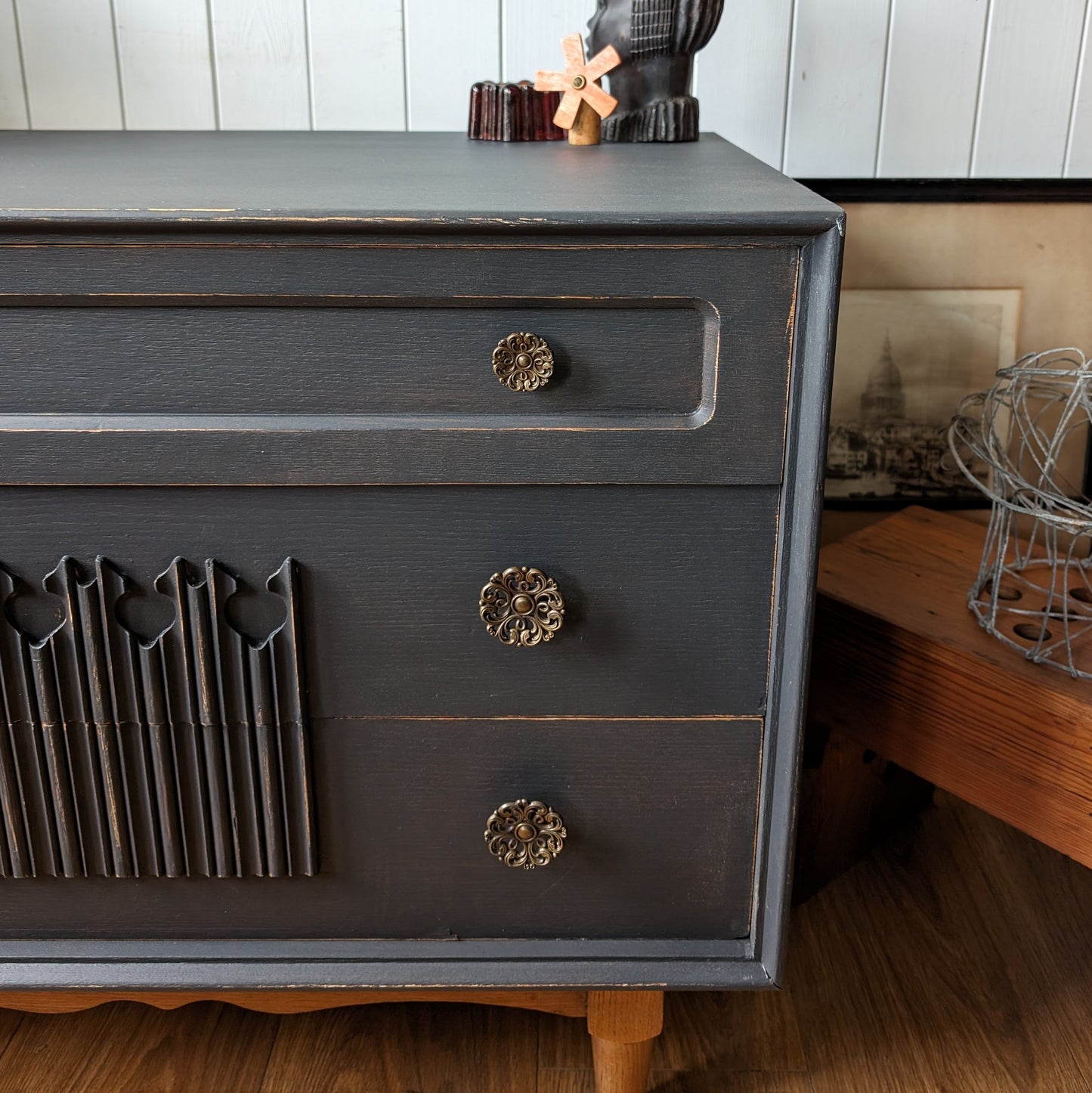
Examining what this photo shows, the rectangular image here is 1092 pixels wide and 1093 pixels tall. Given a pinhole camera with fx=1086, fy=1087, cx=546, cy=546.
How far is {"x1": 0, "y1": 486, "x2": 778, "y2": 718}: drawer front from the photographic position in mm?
727

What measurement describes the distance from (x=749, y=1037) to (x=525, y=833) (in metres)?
0.43

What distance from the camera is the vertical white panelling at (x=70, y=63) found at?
115cm

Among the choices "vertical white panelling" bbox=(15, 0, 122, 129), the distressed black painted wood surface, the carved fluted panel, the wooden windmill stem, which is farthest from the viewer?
"vertical white panelling" bbox=(15, 0, 122, 129)

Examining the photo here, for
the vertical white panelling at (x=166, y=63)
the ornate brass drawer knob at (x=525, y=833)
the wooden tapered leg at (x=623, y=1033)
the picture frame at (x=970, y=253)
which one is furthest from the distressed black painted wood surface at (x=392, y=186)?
the wooden tapered leg at (x=623, y=1033)

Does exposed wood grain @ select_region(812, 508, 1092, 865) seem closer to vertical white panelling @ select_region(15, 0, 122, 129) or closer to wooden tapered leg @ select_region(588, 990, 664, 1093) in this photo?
wooden tapered leg @ select_region(588, 990, 664, 1093)

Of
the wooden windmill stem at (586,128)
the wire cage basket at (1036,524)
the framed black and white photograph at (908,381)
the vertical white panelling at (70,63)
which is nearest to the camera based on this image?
the wire cage basket at (1036,524)

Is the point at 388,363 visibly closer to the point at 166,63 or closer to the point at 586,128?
the point at 586,128

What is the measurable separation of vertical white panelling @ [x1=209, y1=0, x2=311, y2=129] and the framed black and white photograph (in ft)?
2.17

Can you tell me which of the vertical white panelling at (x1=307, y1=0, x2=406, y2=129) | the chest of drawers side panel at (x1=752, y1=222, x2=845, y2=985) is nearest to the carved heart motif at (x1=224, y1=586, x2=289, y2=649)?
the chest of drawers side panel at (x1=752, y1=222, x2=845, y2=985)

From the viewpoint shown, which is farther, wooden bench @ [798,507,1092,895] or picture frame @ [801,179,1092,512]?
picture frame @ [801,179,1092,512]

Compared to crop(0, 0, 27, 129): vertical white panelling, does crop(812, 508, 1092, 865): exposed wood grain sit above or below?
below

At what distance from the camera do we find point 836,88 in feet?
3.94

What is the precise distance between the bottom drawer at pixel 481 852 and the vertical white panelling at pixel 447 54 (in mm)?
739

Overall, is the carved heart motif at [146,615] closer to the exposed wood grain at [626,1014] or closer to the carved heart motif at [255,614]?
the carved heart motif at [255,614]
